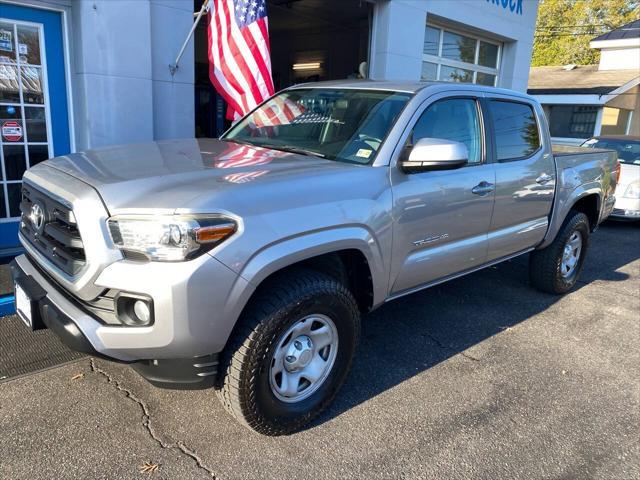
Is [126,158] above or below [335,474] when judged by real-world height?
above

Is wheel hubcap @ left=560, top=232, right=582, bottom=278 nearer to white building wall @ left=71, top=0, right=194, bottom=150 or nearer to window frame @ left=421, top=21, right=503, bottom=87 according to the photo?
white building wall @ left=71, top=0, right=194, bottom=150

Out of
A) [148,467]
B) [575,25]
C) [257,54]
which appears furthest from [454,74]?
[575,25]

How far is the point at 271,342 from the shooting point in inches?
102

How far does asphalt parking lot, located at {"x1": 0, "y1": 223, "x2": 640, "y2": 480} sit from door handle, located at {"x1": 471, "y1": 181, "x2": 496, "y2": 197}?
46.7 inches

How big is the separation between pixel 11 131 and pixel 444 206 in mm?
4408

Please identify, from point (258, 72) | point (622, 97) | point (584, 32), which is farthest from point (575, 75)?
point (258, 72)

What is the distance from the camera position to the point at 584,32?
4178 cm

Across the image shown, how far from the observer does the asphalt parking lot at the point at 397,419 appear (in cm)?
263

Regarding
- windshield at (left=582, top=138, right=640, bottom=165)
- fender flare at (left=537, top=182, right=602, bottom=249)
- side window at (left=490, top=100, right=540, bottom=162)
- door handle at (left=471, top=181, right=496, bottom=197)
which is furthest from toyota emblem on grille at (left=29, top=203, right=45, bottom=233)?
windshield at (left=582, top=138, right=640, bottom=165)

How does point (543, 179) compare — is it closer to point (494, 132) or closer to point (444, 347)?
point (494, 132)

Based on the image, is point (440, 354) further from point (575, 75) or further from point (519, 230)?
point (575, 75)

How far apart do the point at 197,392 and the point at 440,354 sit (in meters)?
1.77

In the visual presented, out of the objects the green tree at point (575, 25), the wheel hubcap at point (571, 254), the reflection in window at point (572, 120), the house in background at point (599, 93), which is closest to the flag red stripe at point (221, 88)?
the wheel hubcap at point (571, 254)

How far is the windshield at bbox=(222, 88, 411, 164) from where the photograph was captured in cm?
329
